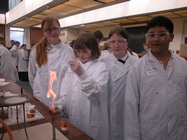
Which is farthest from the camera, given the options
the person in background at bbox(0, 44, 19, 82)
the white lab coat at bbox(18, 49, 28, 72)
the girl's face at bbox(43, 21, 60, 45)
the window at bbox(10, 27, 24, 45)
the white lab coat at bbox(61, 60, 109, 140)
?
the window at bbox(10, 27, 24, 45)

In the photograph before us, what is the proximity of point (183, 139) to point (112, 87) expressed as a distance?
2.27 feet

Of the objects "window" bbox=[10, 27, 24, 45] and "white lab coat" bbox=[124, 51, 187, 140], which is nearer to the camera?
"white lab coat" bbox=[124, 51, 187, 140]

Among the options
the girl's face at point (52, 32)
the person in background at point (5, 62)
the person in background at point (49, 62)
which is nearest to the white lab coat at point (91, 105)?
the person in background at point (49, 62)

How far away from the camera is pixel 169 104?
3.84 feet

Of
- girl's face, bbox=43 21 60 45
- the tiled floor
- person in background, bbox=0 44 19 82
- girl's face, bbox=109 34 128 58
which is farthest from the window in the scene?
girl's face, bbox=109 34 128 58

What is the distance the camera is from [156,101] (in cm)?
119

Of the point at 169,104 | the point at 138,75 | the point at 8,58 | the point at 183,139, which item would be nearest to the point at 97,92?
the point at 138,75

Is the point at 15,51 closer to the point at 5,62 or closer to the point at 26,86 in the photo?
the point at 26,86

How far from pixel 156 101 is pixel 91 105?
1.63 feet

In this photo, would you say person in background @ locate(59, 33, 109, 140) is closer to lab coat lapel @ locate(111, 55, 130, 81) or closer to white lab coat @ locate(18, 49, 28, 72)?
lab coat lapel @ locate(111, 55, 130, 81)

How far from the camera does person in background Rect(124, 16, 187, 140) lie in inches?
46.4

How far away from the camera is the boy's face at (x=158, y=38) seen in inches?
47.0

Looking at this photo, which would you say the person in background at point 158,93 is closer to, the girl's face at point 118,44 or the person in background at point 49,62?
the girl's face at point 118,44

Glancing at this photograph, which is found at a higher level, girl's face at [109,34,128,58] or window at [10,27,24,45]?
window at [10,27,24,45]
